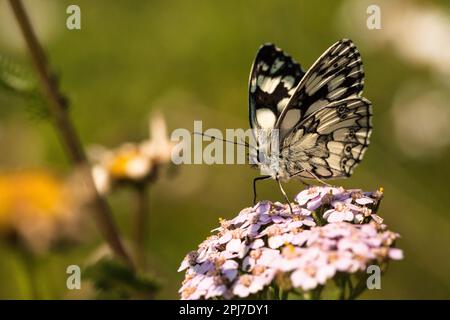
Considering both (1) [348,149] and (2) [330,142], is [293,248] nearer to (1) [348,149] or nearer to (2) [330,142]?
(1) [348,149]

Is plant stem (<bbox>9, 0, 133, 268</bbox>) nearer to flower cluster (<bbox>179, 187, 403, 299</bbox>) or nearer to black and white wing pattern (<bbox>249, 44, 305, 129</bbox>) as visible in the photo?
flower cluster (<bbox>179, 187, 403, 299</bbox>)

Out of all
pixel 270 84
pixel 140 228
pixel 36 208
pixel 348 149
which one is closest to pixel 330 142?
pixel 348 149

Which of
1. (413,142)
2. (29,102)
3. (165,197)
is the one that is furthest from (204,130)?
(29,102)

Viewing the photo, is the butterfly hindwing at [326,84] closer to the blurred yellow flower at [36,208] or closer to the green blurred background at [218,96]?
the blurred yellow flower at [36,208]

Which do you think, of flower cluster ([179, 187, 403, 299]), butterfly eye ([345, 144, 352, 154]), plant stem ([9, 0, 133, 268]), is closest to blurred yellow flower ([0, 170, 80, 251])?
plant stem ([9, 0, 133, 268])

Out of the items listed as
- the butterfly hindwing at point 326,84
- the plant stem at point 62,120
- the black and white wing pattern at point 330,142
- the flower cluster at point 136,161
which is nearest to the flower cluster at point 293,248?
the plant stem at point 62,120
